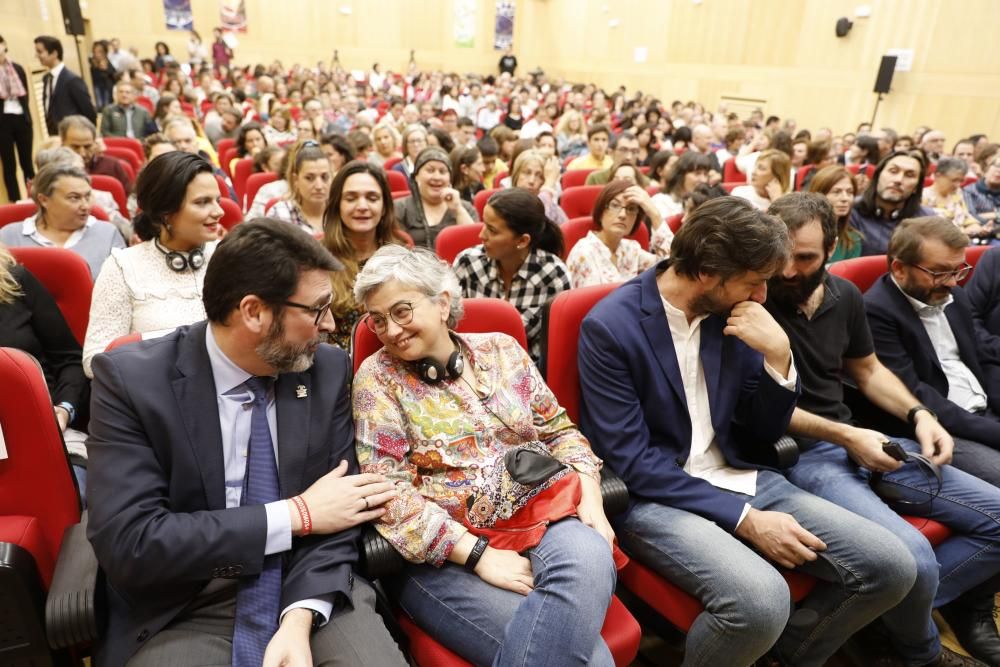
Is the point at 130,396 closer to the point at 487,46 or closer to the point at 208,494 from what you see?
the point at 208,494

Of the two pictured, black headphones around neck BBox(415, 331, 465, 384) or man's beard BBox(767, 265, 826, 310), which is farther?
man's beard BBox(767, 265, 826, 310)

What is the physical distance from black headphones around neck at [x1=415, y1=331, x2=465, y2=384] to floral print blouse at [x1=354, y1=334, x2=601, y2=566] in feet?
0.05

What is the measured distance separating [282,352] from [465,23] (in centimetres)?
1910

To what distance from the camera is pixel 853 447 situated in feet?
5.85

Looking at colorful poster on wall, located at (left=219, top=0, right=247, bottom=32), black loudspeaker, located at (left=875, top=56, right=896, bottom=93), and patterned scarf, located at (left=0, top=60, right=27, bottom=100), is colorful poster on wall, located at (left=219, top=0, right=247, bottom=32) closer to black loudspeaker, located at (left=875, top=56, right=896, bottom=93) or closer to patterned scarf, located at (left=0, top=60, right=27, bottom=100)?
patterned scarf, located at (left=0, top=60, right=27, bottom=100)

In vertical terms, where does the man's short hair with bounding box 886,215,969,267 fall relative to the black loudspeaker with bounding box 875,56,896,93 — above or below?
below

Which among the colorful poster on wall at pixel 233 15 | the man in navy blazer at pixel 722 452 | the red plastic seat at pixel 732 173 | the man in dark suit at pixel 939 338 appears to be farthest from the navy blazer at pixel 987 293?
the colorful poster on wall at pixel 233 15

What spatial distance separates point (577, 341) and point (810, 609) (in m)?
0.92

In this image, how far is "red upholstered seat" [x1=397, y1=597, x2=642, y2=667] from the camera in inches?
47.8

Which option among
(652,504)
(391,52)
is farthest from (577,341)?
(391,52)

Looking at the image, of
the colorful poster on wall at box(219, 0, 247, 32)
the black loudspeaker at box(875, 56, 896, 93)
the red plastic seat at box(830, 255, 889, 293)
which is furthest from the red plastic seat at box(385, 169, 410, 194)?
the colorful poster on wall at box(219, 0, 247, 32)

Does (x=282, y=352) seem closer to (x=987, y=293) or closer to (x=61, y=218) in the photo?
(x=61, y=218)

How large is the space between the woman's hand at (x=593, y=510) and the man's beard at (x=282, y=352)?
28.3 inches

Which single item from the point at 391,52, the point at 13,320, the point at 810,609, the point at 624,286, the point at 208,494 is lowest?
the point at 810,609
